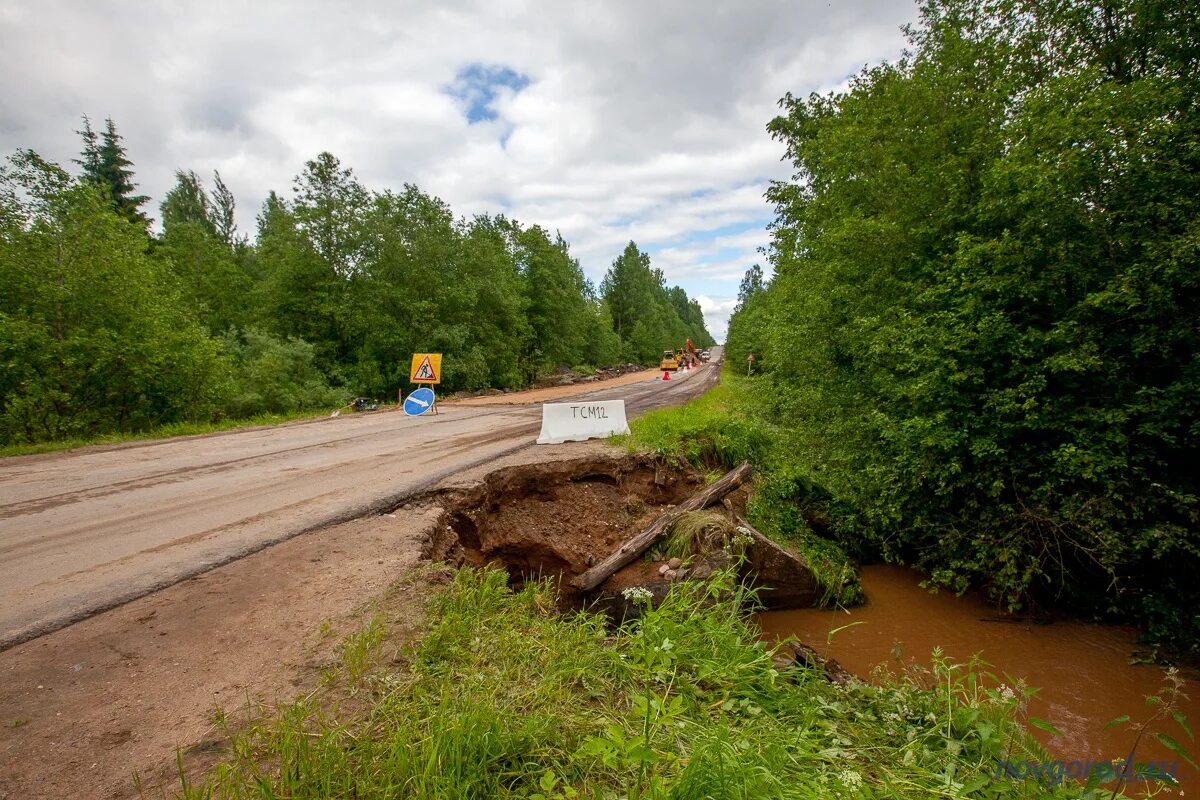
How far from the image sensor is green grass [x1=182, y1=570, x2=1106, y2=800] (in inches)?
68.6

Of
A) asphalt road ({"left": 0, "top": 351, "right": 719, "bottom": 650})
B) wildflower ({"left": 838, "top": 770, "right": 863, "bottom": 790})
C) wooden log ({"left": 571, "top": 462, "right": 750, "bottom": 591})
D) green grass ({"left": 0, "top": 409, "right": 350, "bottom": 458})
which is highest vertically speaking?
green grass ({"left": 0, "top": 409, "right": 350, "bottom": 458})

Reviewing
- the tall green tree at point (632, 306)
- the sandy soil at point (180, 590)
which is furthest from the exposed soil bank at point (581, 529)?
the tall green tree at point (632, 306)

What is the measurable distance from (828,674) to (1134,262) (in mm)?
5220

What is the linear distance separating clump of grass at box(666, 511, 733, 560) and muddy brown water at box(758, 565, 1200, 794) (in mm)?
1154

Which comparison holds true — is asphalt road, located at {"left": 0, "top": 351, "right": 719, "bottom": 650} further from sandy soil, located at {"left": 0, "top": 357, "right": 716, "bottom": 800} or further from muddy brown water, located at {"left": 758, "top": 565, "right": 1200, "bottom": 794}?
muddy brown water, located at {"left": 758, "top": 565, "right": 1200, "bottom": 794}

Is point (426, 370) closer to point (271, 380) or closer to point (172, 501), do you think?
point (271, 380)

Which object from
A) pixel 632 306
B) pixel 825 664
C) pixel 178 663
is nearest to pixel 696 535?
pixel 825 664

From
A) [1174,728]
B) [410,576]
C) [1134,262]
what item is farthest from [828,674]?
[1134,262]

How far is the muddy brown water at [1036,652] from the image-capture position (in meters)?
4.10

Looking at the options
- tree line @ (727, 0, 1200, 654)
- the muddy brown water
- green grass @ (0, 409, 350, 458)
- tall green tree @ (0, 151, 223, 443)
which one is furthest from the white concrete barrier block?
tall green tree @ (0, 151, 223, 443)

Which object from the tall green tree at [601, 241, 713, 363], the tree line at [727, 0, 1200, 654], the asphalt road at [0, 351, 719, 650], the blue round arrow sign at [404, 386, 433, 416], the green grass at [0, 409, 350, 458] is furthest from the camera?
the tall green tree at [601, 241, 713, 363]

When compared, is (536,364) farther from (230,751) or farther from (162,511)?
(230,751)

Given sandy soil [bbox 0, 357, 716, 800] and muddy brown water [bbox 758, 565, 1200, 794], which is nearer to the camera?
sandy soil [bbox 0, 357, 716, 800]

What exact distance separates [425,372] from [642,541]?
10758 millimetres
